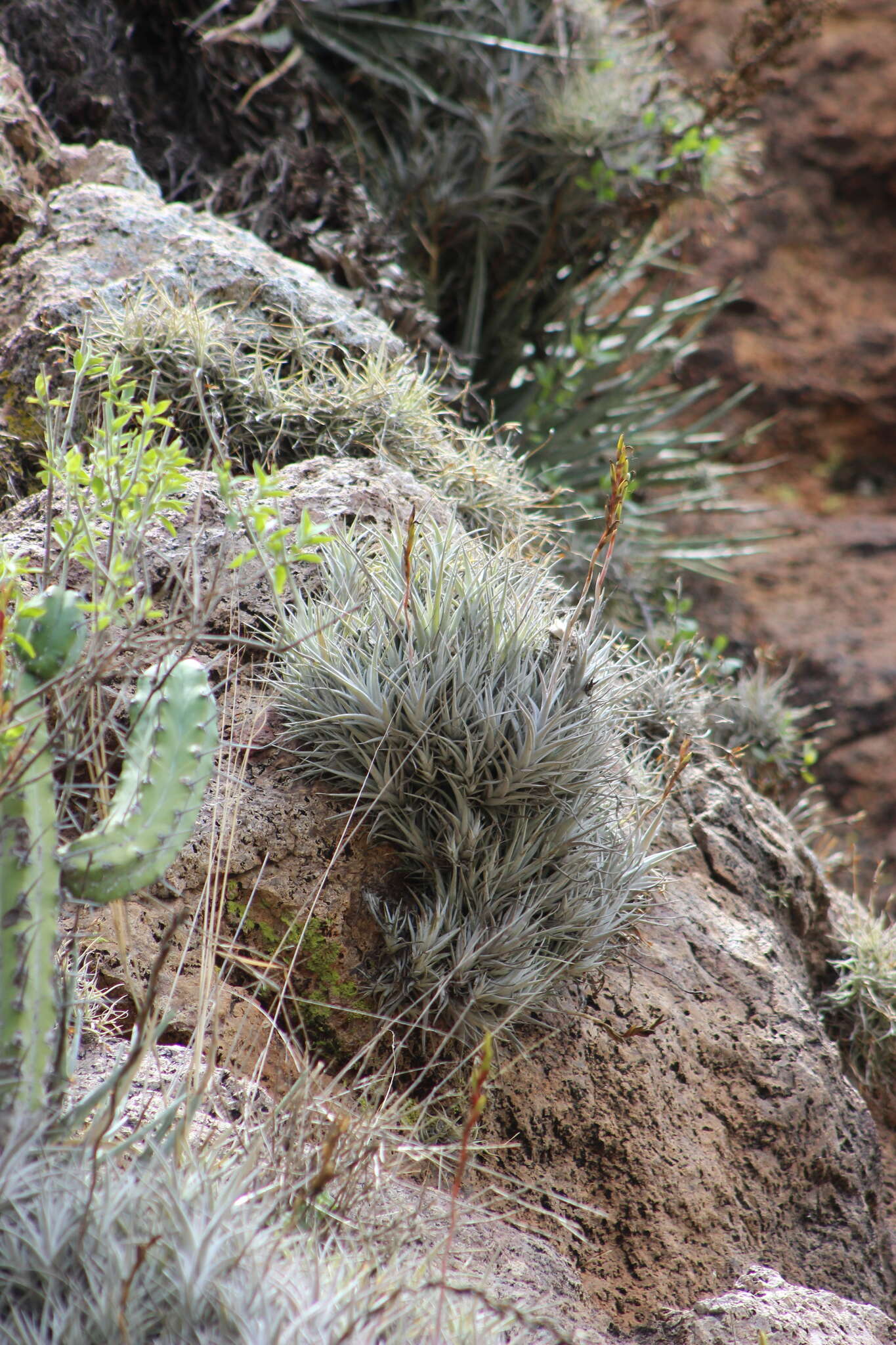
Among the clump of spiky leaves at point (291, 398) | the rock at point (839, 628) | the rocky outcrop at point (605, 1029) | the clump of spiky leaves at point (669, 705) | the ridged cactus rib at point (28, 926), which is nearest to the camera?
the ridged cactus rib at point (28, 926)

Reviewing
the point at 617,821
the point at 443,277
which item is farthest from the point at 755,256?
the point at 617,821

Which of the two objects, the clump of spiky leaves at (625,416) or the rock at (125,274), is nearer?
the rock at (125,274)

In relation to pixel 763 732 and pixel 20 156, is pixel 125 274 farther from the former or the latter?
pixel 763 732

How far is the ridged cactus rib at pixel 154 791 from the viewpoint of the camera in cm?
148

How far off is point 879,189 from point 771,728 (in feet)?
16.8

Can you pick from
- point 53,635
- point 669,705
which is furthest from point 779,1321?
point 53,635

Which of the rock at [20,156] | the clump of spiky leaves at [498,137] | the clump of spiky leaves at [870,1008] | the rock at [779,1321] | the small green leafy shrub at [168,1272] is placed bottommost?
the clump of spiky leaves at [870,1008]

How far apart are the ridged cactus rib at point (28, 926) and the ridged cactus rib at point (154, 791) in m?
0.04

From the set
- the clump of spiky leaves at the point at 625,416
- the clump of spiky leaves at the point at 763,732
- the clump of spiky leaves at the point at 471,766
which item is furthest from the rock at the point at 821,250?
the clump of spiky leaves at the point at 471,766

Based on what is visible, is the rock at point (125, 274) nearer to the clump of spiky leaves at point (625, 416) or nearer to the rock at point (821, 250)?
the clump of spiky leaves at point (625, 416)

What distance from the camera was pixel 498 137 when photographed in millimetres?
4586


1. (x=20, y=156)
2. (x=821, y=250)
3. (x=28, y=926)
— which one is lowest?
(x=28, y=926)

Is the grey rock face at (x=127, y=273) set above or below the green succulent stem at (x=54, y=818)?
above

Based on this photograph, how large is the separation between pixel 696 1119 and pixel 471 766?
3.17 ft
